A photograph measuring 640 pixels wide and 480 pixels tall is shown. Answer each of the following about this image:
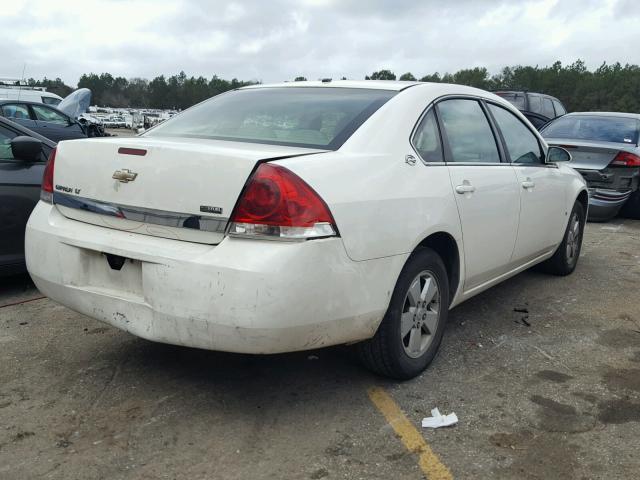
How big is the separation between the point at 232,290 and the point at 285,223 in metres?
0.34

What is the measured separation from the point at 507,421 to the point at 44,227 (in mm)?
2427

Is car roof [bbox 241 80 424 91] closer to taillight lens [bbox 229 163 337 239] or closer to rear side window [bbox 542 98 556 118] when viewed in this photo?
taillight lens [bbox 229 163 337 239]

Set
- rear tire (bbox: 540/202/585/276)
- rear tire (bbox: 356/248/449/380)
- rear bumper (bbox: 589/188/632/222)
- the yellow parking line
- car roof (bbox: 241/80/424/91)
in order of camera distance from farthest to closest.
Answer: rear bumper (bbox: 589/188/632/222), rear tire (bbox: 540/202/585/276), car roof (bbox: 241/80/424/91), rear tire (bbox: 356/248/449/380), the yellow parking line

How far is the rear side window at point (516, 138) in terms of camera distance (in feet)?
14.1

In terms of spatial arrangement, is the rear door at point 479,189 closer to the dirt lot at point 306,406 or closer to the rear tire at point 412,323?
the rear tire at point 412,323

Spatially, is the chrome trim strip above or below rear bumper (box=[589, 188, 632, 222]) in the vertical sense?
above

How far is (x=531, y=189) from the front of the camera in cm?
435

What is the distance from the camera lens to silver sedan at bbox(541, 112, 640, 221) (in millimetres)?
8039

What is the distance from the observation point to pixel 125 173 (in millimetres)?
2836

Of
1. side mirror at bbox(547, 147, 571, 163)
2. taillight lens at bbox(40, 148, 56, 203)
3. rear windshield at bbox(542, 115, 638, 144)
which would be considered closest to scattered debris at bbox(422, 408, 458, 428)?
taillight lens at bbox(40, 148, 56, 203)

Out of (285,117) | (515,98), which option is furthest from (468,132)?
(515,98)

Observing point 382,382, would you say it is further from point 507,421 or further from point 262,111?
point 262,111

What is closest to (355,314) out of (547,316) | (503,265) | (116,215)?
(116,215)

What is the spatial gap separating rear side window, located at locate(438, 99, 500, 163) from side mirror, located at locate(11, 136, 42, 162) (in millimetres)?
3084
